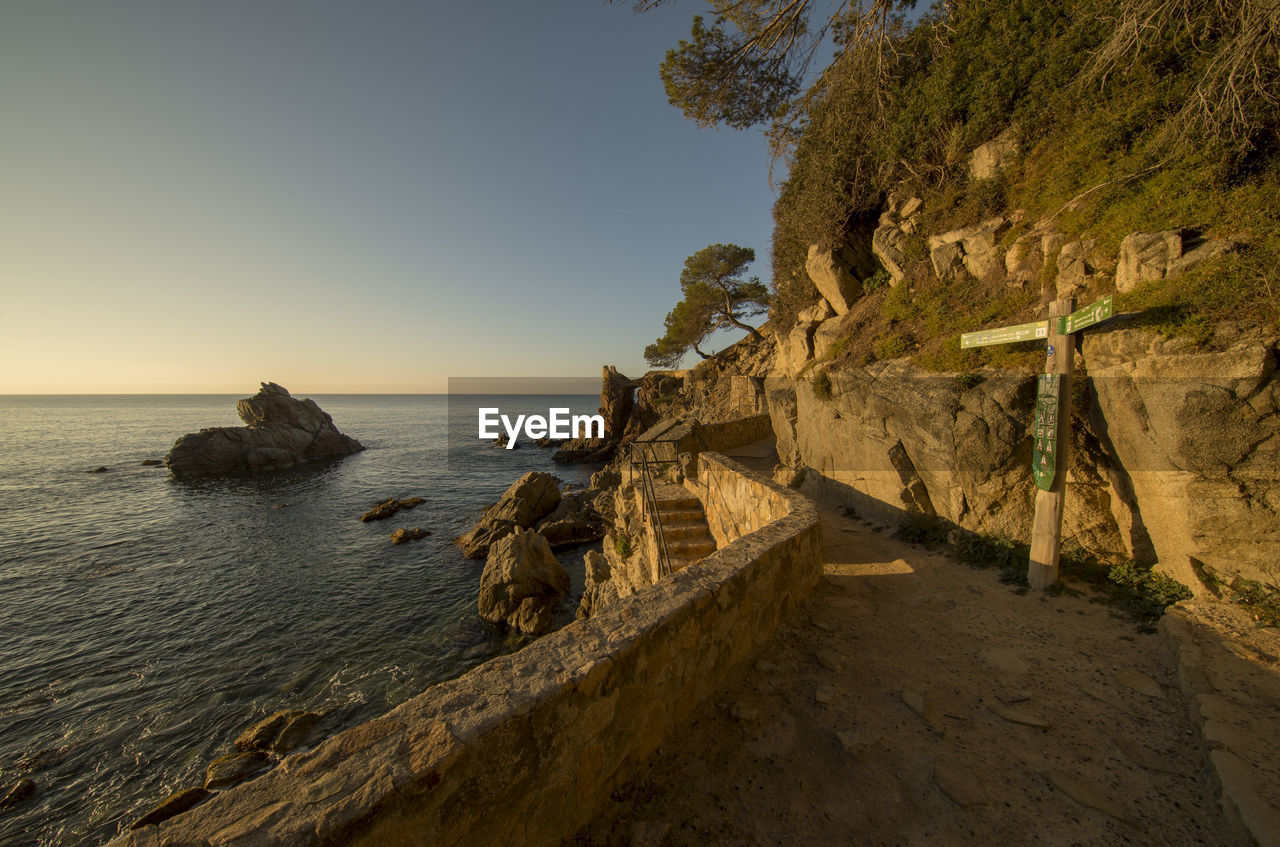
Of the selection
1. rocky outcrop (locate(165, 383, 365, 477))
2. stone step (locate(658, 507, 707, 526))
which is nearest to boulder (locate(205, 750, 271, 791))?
stone step (locate(658, 507, 707, 526))

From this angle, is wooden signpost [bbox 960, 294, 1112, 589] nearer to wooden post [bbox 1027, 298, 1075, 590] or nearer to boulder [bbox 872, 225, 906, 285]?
wooden post [bbox 1027, 298, 1075, 590]

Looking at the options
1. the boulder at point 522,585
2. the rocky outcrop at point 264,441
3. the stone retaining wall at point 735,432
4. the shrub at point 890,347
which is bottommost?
the boulder at point 522,585

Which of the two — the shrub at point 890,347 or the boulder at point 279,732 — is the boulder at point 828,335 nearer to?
the shrub at point 890,347

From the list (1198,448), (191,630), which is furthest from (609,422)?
(1198,448)

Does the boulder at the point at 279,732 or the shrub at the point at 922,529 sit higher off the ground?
the shrub at the point at 922,529

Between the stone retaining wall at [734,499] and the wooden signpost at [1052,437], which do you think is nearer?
the wooden signpost at [1052,437]

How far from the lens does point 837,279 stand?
1395cm

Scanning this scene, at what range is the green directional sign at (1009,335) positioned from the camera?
593cm

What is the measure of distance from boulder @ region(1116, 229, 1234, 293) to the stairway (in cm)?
732

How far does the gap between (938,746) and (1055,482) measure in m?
3.98

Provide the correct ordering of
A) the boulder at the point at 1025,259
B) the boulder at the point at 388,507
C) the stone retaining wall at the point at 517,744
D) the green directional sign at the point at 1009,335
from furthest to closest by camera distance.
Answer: the boulder at the point at 388,507 → the boulder at the point at 1025,259 → the green directional sign at the point at 1009,335 → the stone retaining wall at the point at 517,744

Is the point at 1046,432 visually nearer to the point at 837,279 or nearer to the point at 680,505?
the point at 680,505

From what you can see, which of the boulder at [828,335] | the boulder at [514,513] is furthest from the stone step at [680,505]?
the boulder at [514,513]

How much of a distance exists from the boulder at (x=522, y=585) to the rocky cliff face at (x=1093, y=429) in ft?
25.5
